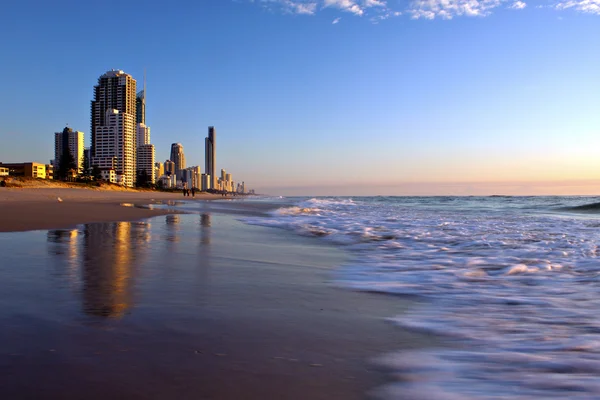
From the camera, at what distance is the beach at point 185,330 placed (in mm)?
1743

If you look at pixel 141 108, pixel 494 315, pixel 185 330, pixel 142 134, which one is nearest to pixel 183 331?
pixel 185 330

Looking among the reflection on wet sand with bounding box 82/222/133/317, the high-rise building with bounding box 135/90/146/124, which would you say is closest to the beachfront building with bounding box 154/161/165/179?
the high-rise building with bounding box 135/90/146/124

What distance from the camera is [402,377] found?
1946 millimetres

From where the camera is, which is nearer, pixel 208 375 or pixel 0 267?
pixel 208 375

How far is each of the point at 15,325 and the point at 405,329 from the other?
2.25 m

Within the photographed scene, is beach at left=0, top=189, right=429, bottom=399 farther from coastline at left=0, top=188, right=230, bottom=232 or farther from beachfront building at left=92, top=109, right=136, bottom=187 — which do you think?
beachfront building at left=92, top=109, right=136, bottom=187

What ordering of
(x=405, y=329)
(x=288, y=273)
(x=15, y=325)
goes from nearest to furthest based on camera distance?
1. (x=15, y=325)
2. (x=405, y=329)
3. (x=288, y=273)

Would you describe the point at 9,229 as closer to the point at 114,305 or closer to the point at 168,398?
the point at 114,305

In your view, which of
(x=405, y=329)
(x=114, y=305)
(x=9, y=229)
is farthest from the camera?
(x=9, y=229)

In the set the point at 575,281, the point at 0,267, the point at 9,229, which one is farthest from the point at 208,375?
the point at 9,229

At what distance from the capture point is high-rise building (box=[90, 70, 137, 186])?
141250 mm

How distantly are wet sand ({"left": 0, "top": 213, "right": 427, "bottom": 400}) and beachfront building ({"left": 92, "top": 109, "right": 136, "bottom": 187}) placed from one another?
14643 cm

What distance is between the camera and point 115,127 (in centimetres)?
14350

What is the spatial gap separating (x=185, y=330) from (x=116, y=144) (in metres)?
153
